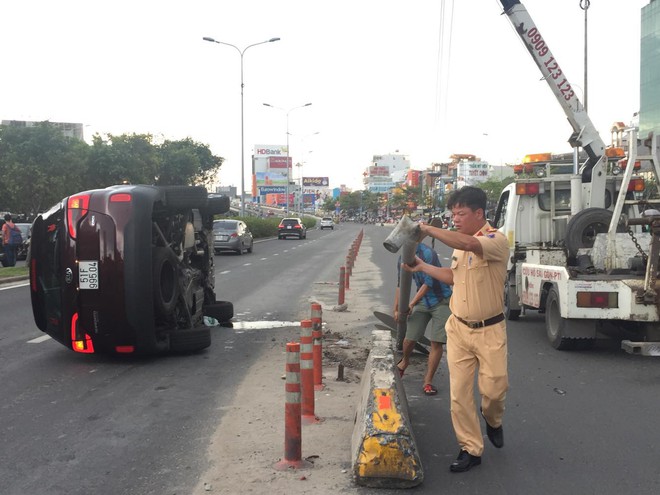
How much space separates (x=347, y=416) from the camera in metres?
5.95

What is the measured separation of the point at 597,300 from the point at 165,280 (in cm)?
494

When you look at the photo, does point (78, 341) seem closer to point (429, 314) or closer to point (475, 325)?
point (429, 314)

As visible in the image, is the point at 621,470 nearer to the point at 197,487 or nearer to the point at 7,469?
the point at 197,487

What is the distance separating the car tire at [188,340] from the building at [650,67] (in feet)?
287

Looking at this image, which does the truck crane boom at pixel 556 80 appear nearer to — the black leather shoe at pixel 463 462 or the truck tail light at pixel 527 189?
the truck tail light at pixel 527 189

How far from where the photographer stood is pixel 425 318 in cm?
696

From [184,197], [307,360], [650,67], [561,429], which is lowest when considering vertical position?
[561,429]

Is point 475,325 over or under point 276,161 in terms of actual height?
under

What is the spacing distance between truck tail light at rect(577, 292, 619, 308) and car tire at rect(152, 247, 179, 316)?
184 inches

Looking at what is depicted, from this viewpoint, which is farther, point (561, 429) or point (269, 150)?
point (269, 150)

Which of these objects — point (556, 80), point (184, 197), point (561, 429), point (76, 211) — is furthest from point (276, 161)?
point (561, 429)

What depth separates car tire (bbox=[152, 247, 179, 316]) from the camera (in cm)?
782

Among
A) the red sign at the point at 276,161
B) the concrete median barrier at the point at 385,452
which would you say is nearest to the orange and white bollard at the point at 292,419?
the concrete median barrier at the point at 385,452

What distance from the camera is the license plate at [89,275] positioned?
7.55m
